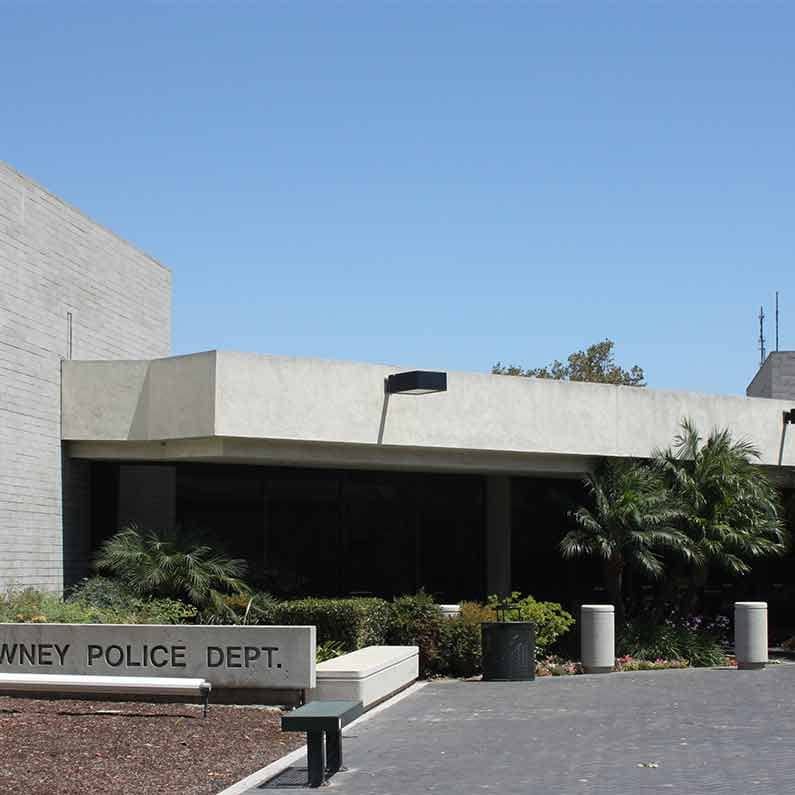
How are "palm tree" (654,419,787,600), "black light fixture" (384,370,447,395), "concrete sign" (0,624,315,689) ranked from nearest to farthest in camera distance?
"concrete sign" (0,624,315,689) → "black light fixture" (384,370,447,395) → "palm tree" (654,419,787,600)

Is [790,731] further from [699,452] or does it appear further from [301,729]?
[699,452]

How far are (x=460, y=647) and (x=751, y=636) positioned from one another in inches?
200

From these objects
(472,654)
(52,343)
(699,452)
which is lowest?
(472,654)

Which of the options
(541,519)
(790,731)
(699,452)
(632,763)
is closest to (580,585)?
(541,519)

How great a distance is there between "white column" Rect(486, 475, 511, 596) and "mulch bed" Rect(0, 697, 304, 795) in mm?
12817

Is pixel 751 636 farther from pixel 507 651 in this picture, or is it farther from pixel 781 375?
pixel 781 375

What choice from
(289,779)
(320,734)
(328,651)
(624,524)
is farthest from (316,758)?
(624,524)

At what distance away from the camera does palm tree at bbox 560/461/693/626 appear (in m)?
25.0

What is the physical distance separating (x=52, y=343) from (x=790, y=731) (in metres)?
13.8

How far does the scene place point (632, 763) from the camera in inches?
479

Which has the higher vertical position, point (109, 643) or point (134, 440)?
point (134, 440)

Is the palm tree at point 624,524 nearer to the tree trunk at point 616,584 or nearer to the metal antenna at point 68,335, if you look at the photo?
the tree trunk at point 616,584

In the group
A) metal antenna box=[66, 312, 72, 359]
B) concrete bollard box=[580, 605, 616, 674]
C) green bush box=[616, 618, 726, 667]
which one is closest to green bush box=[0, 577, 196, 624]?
metal antenna box=[66, 312, 72, 359]

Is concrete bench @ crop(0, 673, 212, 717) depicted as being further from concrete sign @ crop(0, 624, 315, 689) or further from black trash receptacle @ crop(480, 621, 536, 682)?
black trash receptacle @ crop(480, 621, 536, 682)
